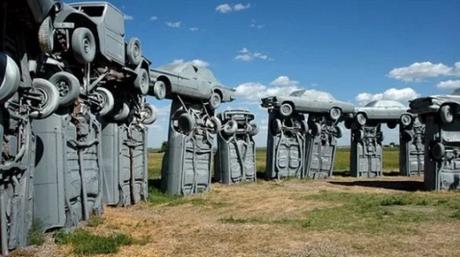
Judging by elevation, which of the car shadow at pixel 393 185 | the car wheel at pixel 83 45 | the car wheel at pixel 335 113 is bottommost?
the car shadow at pixel 393 185

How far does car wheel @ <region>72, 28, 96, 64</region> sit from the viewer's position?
11812 millimetres

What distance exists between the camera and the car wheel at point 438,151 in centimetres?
2172

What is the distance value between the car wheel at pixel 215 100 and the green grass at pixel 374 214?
5.78 m

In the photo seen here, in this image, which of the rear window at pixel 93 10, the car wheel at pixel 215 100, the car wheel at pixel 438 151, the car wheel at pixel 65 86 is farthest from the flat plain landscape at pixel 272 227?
the rear window at pixel 93 10

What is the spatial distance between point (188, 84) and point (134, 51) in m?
5.18

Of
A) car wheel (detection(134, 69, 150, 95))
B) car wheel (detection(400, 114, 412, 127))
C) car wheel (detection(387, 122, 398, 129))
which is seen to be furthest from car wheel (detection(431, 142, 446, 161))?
car wheel (detection(387, 122, 398, 129))

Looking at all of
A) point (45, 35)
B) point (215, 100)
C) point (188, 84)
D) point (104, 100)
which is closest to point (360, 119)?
point (215, 100)

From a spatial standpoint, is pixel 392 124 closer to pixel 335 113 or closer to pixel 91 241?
pixel 335 113

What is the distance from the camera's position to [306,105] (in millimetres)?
29312

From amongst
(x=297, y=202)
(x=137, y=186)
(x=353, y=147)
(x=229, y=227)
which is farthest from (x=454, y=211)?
(x=353, y=147)

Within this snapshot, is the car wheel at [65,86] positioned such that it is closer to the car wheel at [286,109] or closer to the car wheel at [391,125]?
the car wheel at [286,109]

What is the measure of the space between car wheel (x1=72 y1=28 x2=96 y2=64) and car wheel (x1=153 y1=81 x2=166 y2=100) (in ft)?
22.0

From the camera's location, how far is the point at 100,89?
15.0 m

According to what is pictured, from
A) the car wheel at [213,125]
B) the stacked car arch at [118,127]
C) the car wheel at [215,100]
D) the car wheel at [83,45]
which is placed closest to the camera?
the stacked car arch at [118,127]
